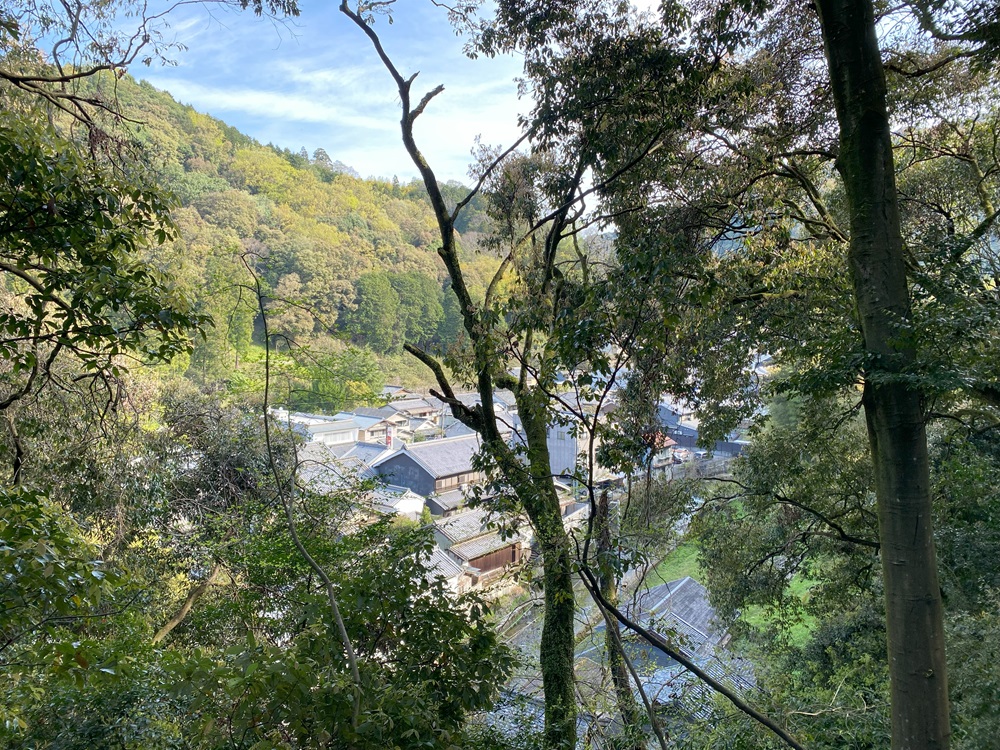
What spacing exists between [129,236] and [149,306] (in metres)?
0.35

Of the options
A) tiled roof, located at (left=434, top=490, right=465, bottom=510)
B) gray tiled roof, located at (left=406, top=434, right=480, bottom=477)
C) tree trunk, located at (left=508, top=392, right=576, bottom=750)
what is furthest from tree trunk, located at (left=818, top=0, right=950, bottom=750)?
gray tiled roof, located at (left=406, top=434, right=480, bottom=477)

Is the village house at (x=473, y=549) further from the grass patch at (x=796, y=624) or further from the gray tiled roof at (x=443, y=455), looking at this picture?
the grass patch at (x=796, y=624)

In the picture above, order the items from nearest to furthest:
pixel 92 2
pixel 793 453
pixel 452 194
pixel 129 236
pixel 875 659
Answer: pixel 129 236, pixel 92 2, pixel 793 453, pixel 875 659, pixel 452 194

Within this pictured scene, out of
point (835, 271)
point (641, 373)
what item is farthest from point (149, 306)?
point (835, 271)

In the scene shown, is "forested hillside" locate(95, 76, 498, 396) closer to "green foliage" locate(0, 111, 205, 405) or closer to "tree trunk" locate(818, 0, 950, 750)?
"green foliage" locate(0, 111, 205, 405)

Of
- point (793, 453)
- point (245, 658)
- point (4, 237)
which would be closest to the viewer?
point (245, 658)

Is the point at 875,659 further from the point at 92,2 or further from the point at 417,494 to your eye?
the point at 417,494

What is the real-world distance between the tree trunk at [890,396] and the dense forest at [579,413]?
0.01 m

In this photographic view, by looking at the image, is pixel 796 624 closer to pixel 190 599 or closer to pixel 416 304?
pixel 190 599

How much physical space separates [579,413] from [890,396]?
1321 millimetres

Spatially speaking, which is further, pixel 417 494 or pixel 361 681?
pixel 417 494

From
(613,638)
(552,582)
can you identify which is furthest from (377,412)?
(613,638)

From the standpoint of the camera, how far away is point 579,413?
2758mm

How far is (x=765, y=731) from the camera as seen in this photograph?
3334 millimetres
